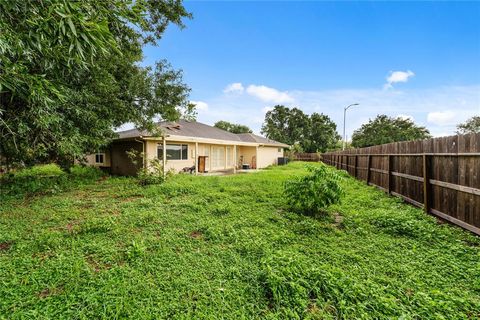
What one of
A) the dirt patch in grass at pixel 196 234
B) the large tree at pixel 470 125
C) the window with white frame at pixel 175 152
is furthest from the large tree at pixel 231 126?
the dirt patch in grass at pixel 196 234

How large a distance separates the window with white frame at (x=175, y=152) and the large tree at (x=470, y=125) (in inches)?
1475

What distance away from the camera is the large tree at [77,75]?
2.44 m

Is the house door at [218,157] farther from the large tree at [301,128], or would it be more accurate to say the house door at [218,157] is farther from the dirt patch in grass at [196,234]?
the large tree at [301,128]

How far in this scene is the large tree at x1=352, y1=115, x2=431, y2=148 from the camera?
3700 cm

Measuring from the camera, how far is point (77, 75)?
5.38 meters

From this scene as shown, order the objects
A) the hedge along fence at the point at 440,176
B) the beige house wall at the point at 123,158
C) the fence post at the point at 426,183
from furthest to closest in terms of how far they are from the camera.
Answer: the beige house wall at the point at 123,158 → the fence post at the point at 426,183 → the hedge along fence at the point at 440,176

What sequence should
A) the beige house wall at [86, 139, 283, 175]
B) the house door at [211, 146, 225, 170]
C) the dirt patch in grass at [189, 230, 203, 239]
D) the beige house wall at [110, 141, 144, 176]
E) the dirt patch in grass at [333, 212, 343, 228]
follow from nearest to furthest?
1. the dirt patch in grass at [189, 230, 203, 239]
2. the dirt patch in grass at [333, 212, 343, 228]
3. the beige house wall at [86, 139, 283, 175]
4. the beige house wall at [110, 141, 144, 176]
5. the house door at [211, 146, 225, 170]

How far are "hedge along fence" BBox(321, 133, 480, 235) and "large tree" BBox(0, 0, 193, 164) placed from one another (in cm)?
557

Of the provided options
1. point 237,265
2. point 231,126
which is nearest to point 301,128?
point 231,126

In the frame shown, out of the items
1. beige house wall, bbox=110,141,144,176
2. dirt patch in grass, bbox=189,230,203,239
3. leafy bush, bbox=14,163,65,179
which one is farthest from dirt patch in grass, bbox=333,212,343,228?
leafy bush, bbox=14,163,65,179

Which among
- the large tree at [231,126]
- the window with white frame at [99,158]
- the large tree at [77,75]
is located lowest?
the window with white frame at [99,158]

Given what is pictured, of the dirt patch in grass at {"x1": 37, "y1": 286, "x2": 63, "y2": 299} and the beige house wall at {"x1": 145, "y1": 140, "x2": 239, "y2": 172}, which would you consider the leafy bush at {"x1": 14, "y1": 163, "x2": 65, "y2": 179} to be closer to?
the beige house wall at {"x1": 145, "y1": 140, "x2": 239, "y2": 172}

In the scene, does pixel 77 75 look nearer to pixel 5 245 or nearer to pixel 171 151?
pixel 5 245

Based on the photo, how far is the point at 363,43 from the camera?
37.6 feet
